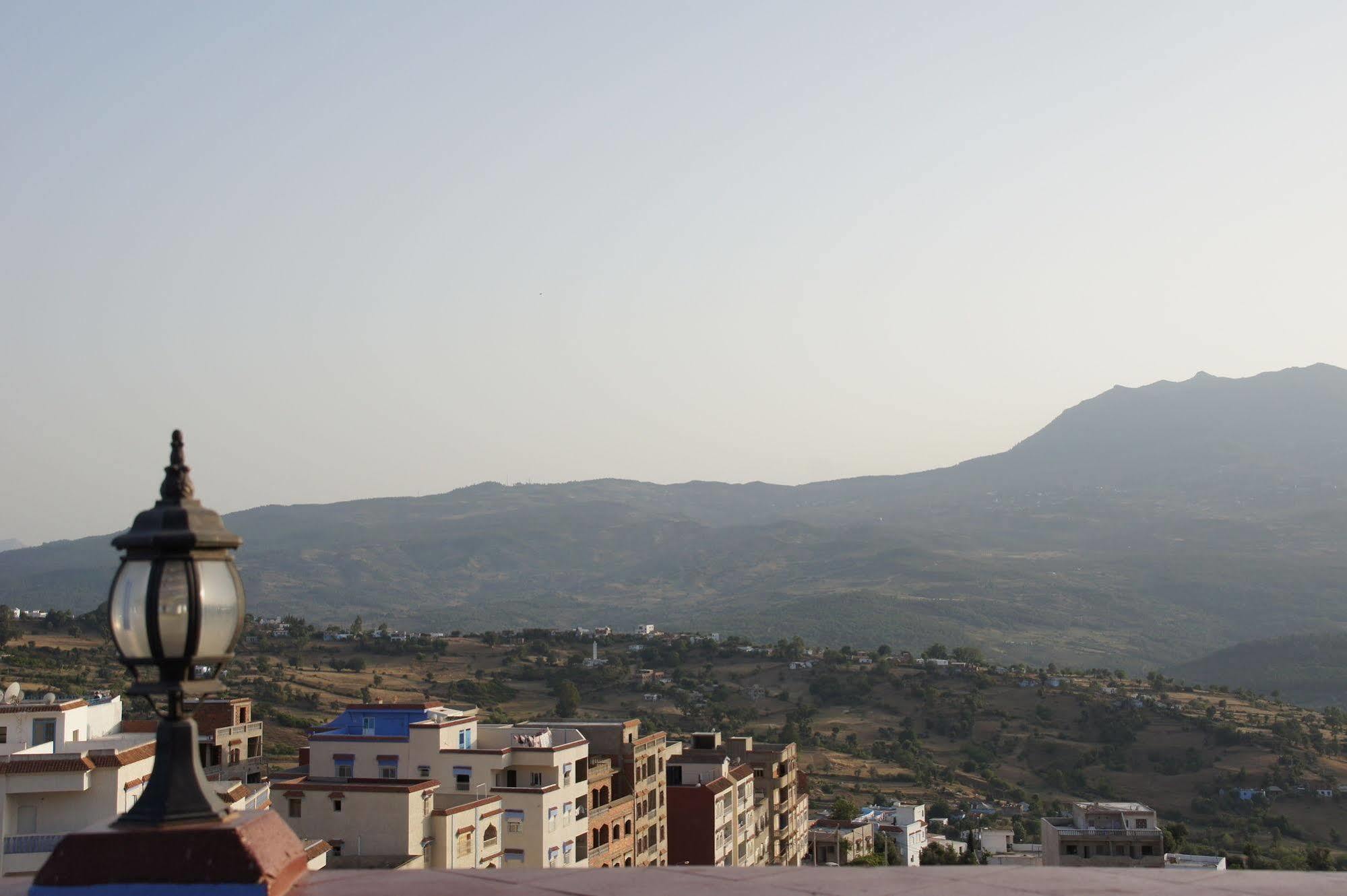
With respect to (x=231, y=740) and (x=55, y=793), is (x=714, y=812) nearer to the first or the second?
(x=231, y=740)

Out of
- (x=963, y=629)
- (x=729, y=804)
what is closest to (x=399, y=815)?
(x=729, y=804)

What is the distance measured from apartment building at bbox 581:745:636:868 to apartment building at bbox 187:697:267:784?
761cm

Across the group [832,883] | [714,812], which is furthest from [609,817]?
[832,883]

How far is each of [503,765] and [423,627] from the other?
156 m

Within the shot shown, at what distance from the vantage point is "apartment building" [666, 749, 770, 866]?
110 ft

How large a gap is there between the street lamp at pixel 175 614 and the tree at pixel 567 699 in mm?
60724

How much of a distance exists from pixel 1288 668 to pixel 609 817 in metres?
99.4

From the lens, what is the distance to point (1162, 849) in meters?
41.2

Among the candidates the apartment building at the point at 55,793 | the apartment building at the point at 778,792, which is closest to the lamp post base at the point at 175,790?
the apartment building at the point at 55,793

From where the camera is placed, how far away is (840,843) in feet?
130

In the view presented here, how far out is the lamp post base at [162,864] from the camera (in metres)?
3.37

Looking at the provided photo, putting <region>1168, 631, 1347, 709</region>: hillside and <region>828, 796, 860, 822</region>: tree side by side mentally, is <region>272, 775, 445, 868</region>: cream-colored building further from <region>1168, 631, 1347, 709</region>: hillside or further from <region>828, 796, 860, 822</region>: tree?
<region>1168, 631, 1347, 709</region>: hillside

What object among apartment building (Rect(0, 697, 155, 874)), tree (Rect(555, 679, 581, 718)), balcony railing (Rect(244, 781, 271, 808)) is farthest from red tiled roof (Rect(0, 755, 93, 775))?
tree (Rect(555, 679, 581, 718))

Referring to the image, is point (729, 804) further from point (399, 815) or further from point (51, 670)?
point (51, 670)
